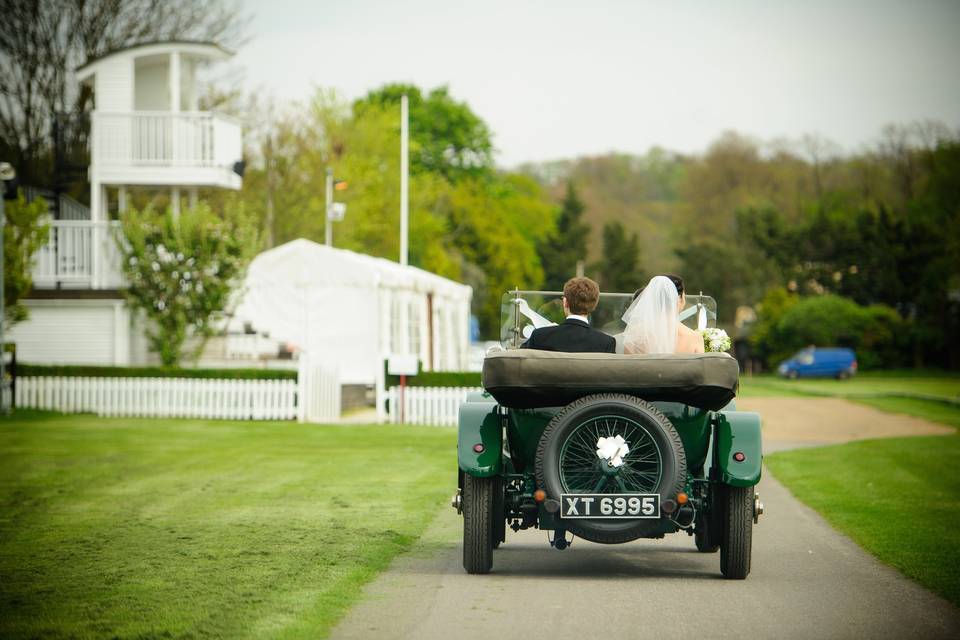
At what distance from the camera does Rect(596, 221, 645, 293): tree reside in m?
98.4

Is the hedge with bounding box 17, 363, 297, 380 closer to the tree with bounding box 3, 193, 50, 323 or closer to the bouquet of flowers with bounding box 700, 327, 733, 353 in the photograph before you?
the tree with bounding box 3, 193, 50, 323

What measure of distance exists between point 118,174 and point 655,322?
26411 mm

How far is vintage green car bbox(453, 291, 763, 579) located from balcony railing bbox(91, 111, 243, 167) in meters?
26.1

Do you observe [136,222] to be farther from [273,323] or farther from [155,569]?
[155,569]

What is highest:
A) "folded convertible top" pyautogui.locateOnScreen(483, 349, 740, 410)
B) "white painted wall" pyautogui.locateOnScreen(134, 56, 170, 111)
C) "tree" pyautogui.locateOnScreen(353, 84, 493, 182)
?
"tree" pyautogui.locateOnScreen(353, 84, 493, 182)

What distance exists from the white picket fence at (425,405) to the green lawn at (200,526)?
389 cm

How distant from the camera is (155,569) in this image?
883 cm

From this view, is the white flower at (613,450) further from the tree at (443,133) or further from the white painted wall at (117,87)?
the tree at (443,133)

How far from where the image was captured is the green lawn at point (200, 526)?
7312mm

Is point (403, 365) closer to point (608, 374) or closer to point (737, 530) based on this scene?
point (737, 530)

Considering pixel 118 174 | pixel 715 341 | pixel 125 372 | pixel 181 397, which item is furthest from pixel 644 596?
pixel 118 174

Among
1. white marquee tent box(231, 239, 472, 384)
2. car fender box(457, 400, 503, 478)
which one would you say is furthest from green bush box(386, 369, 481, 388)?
car fender box(457, 400, 503, 478)

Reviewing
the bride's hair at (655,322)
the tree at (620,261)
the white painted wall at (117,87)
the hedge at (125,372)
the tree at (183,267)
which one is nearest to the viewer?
the bride's hair at (655,322)

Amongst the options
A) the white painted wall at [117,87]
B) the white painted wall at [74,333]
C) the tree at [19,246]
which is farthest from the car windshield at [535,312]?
the white painted wall at [117,87]
